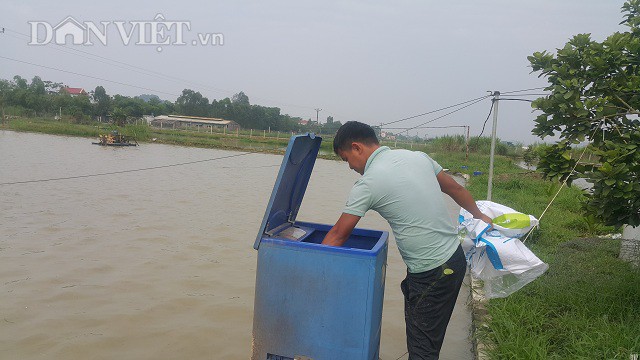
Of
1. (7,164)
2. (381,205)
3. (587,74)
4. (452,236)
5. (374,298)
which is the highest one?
(587,74)

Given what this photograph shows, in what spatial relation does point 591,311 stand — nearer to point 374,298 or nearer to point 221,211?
point 374,298

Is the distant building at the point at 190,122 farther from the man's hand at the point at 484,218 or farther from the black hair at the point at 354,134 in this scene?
the black hair at the point at 354,134

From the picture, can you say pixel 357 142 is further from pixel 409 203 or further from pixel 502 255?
pixel 502 255

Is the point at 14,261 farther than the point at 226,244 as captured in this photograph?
No

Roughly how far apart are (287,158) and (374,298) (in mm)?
799

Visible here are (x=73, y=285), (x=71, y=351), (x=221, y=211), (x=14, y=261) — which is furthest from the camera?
(x=221, y=211)

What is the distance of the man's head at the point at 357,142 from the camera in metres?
2.26

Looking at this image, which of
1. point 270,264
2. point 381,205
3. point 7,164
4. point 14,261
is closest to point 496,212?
point 381,205

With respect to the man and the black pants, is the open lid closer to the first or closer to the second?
the man

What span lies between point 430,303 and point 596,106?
1931mm

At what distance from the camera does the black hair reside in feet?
7.43

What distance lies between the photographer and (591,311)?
3.36m

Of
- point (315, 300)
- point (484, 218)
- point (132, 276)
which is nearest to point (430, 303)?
point (315, 300)

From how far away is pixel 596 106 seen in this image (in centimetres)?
315
